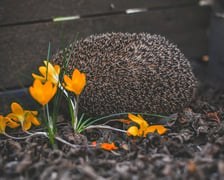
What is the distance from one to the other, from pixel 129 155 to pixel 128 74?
922mm

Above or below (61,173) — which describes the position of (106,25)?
above

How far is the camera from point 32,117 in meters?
2.64

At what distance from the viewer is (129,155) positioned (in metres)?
2.31

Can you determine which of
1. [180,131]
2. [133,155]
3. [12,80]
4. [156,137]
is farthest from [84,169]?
[12,80]

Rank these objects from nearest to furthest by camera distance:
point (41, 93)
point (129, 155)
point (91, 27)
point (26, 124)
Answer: point (41, 93)
point (129, 155)
point (26, 124)
point (91, 27)

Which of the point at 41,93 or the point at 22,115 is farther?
the point at 22,115

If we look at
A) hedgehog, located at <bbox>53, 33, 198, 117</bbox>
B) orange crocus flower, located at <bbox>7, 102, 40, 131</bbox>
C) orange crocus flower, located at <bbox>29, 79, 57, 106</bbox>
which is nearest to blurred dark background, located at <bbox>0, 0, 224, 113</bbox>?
hedgehog, located at <bbox>53, 33, 198, 117</bbox>

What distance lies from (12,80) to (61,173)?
6.44ft

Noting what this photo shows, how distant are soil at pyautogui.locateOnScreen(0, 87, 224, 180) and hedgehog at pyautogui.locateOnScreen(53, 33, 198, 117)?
0.85 ft

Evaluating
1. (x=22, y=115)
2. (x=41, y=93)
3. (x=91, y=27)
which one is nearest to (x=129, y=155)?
(x=41, y=93)

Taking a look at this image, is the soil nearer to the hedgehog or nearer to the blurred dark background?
the hedgehog

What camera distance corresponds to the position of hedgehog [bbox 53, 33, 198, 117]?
2914 millimetres

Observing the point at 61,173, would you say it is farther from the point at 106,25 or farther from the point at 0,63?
the point at 106,25

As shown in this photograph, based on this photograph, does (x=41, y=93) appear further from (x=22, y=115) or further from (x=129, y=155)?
(x=129, y=155)
